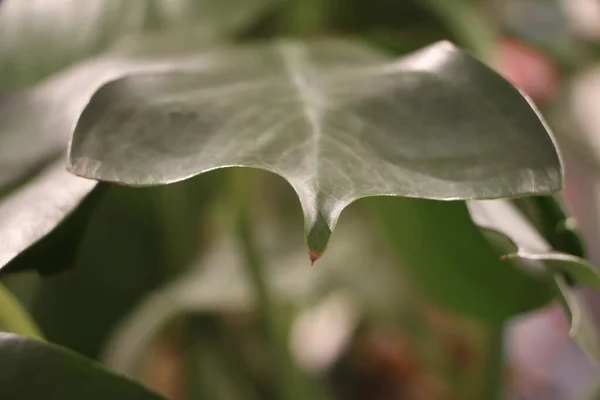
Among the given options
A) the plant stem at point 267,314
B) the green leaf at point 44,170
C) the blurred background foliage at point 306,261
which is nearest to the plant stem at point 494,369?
the blurred background foliage at point 306,261

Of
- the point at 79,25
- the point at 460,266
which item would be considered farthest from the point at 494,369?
the point at 79,25

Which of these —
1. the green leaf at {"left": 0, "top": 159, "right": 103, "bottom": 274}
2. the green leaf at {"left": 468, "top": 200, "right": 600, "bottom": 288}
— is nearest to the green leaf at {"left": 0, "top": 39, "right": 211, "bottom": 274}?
the green leaf at {"left": 0, "top": 159, "right": 103, "bottom": 274}

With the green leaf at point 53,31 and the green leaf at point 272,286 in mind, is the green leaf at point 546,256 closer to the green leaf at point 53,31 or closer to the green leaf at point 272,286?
the green leaf at point 53,31

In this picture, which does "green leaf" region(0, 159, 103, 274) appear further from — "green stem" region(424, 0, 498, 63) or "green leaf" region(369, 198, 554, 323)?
"green stem" region(424, 0, 498, 63)

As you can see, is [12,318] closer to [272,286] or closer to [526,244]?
[526,244]

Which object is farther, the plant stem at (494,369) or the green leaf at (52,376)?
the plant stem at (494,369)
